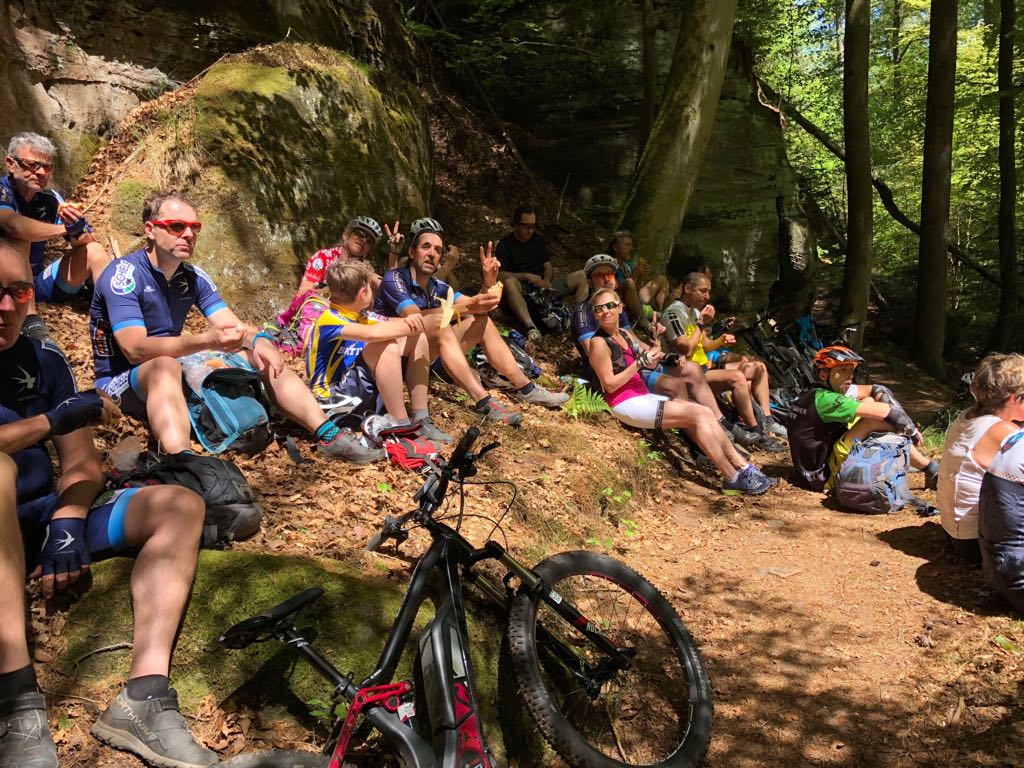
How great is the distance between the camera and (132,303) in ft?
13.5

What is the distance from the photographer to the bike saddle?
8.28 feet

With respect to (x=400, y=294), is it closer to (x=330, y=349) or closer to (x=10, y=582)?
(x=330, y=349)

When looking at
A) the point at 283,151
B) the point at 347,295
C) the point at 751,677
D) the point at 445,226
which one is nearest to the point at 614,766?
the point at 751,677

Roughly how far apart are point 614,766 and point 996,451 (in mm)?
3029

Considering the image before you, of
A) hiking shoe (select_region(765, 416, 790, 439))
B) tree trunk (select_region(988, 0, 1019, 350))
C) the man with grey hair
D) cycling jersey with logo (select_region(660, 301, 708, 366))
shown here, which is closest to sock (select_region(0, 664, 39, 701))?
the man with grey hair

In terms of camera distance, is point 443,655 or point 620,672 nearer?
point 443,655

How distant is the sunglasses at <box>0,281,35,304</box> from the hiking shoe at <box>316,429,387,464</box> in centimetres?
215

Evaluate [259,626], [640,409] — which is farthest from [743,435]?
[259,626]

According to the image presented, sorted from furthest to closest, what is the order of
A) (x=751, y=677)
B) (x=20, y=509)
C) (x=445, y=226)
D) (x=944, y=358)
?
(x=944, y=358), (x=445, y=226), (x=751, y=677), (x=20, y=509)

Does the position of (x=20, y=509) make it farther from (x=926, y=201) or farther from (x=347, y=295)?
(x=926, y=201)

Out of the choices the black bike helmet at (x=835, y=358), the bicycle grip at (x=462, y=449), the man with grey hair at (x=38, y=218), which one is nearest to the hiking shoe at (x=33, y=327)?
the man with grey hair at (x=38, y=218)

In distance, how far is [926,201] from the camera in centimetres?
1302

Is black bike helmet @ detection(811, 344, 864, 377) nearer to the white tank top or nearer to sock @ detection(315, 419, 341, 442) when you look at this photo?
the white tank top

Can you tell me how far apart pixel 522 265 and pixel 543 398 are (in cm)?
260
